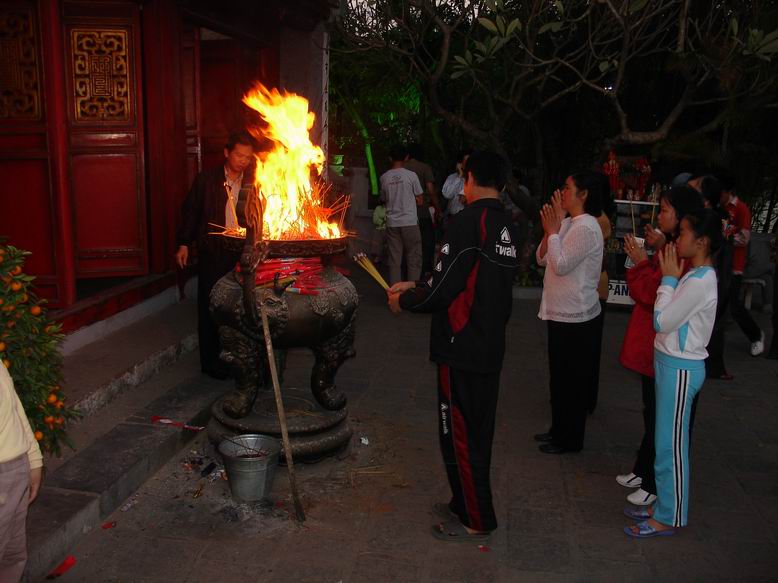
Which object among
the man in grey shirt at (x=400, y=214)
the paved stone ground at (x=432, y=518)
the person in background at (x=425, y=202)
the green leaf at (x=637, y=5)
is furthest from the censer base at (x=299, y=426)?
the person in background at (x=425, y=202)

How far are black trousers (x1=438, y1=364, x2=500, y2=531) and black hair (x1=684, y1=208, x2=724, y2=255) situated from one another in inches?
50.8

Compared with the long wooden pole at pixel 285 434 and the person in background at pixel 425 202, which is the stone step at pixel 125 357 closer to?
the long wooden pole at pixel 285 434

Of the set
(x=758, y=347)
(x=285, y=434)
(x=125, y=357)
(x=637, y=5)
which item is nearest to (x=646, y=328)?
(x=285, y=434)

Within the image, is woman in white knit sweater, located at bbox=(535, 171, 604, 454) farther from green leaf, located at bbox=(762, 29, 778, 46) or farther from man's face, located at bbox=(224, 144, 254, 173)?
green leaf, located at bbox=(762, 29, 778, 46)

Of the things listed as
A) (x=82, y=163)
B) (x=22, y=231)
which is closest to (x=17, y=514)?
(x=22, y=231)

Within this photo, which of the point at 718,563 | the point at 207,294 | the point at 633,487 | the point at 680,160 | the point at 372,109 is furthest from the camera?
the point at 372,109

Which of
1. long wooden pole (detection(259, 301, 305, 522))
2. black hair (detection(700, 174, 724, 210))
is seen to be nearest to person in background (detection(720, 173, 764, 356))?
black hair (detection(700, 174, 724, 210))

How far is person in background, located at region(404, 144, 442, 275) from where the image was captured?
34.8ft

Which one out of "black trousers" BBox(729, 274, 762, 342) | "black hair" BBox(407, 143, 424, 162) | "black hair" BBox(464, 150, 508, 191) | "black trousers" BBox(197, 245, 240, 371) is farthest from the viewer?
"black hair" BBox(407, 143, 424, 162)

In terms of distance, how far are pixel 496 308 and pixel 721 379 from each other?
4255mm

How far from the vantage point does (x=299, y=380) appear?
6.74 m

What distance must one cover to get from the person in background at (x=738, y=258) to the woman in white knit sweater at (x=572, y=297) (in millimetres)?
3277

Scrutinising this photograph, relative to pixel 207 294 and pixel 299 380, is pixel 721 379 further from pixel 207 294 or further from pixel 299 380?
pixel 207 294

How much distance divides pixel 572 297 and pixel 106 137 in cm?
504
